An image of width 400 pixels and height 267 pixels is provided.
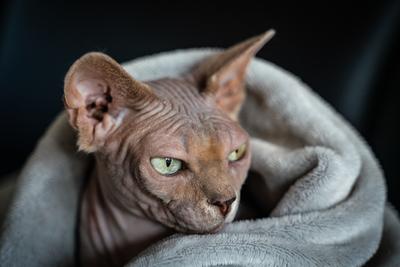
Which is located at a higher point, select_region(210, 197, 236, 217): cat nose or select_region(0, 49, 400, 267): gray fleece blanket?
select_region(210, 197, 236, 217): cat nose

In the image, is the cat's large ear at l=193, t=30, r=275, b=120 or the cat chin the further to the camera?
the cat's large ear at l=193, t=30, r=275, b=120

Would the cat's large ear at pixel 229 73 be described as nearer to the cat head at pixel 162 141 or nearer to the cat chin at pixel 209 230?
the cat head at pixel 162 141

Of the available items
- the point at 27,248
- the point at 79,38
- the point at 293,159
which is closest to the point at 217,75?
the point at 293,159

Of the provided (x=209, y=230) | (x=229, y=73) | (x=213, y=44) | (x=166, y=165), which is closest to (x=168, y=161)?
(x=166, y=165)

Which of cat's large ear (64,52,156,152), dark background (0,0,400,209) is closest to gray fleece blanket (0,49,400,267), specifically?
cat's large ear (64,52,156,152)

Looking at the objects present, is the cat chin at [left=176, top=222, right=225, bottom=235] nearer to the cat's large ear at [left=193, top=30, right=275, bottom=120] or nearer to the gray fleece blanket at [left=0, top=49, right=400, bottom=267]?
the gray fleece blanket at [left=0, top=49, right=400, bottom=267]

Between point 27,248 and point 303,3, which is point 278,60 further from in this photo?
point 27,248

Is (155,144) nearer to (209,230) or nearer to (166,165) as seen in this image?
(166,165)

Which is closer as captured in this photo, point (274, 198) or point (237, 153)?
point (237, 153)
